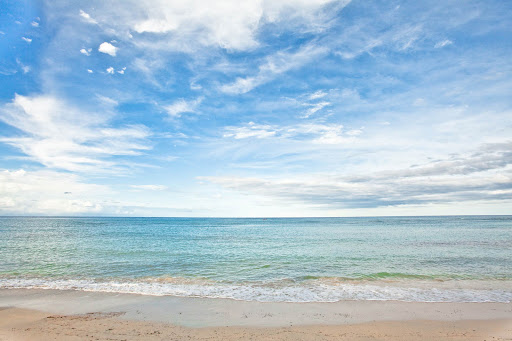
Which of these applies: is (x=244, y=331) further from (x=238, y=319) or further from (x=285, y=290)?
(x=285, y=290)

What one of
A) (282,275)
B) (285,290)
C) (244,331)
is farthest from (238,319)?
(282,275)

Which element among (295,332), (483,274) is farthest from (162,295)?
(483,274)

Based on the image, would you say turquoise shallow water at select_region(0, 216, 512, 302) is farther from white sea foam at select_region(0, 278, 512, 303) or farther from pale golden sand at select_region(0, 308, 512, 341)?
pale golden sand at select_region(0, 308, 512, 341)

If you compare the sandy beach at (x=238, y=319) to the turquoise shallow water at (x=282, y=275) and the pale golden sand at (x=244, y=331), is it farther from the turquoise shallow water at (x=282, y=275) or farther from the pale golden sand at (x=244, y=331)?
the turquoise shallow water at (x=282, y=275)

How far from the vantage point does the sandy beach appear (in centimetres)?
971

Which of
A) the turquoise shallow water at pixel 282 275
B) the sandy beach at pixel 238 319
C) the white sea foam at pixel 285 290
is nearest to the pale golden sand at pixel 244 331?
the sandy beach at pixel 238 319

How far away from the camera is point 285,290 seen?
51.3ft

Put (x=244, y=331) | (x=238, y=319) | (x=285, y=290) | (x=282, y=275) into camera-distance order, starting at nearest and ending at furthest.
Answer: (x=244, y=331)
(x=238, y=319)
(x=285, y=290)
(x=282, y=275)

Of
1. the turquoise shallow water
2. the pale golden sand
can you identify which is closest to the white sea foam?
the turquoise shallow water

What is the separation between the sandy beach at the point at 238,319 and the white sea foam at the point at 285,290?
3.03 feet

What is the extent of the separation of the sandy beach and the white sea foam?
922mm

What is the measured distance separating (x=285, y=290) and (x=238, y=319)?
501 centimetres

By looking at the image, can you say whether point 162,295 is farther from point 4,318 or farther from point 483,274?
point 483,274

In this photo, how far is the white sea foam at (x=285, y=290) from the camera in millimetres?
14109
